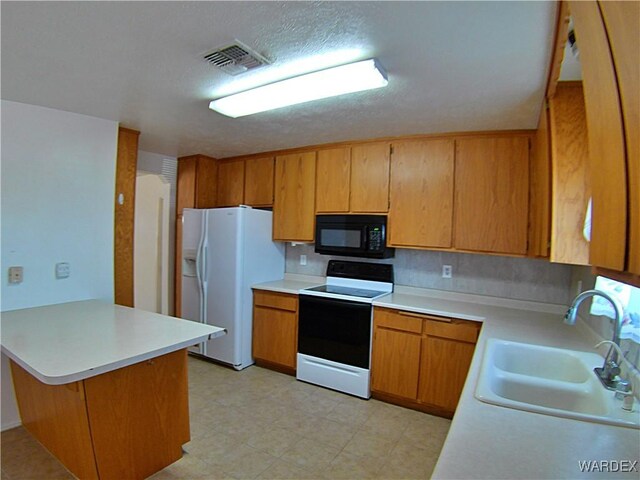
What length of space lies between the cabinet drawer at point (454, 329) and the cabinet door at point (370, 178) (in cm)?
109

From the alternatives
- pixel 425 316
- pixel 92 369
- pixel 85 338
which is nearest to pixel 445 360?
pixel 425 316

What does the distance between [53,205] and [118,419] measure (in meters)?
1.70

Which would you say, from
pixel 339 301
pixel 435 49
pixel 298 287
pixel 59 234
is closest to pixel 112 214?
pixel 59 234

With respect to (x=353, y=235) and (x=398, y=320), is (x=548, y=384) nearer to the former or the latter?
(x=398, y=320)

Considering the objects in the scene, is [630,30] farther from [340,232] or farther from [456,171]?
[340,232]

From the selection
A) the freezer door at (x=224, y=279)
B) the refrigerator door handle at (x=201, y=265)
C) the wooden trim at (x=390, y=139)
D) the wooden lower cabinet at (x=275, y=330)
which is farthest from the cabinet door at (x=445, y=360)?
the refrigerator door handle at (x=201, y=265)

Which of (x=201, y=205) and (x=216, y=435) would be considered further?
(x=201, y=205)

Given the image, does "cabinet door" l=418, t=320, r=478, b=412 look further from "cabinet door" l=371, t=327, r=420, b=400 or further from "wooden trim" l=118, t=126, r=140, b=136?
"wooden trim" l=118, t=126, r=140, b=136

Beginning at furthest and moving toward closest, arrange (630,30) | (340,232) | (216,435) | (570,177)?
(340,232)
(216,435)
(570,177)
(630,30)

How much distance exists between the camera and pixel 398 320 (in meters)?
2.79

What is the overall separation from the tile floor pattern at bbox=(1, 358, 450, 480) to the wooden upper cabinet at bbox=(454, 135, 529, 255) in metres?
1.49

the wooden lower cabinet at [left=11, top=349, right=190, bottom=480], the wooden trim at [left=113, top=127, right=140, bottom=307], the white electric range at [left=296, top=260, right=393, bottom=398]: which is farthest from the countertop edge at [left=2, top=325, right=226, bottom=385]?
the white electric range at [left=296, top=260, right=393, bottom=398]

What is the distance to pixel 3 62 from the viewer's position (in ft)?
5.78

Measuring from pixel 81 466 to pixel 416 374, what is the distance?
89.6 inches
